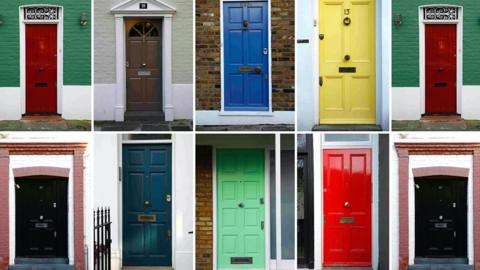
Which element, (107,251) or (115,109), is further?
(115,109)

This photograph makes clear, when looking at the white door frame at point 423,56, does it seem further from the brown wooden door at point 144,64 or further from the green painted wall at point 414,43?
the brown wooden door at point 144,64

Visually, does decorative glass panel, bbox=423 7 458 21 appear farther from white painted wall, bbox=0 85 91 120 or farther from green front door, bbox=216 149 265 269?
white painted wall, bbox=0 85 91 120

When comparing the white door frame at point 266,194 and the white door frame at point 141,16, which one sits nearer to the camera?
the white door frame at point 266,194

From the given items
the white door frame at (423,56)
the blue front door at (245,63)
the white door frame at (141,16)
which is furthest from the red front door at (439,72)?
the white door frame at (141,16)

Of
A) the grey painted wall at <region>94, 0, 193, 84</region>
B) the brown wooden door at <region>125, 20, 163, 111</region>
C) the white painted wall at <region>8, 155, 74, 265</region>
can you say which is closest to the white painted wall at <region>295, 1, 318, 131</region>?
the grey painted wall at <region>94, 0, 193, 84</region>

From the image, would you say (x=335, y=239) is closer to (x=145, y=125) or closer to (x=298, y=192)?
(x=298, y=192)

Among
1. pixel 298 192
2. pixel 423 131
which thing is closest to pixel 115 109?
pixel 298 192

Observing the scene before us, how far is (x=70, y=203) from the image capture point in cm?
639

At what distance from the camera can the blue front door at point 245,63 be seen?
6625mm

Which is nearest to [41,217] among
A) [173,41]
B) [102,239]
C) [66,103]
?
[102,239]

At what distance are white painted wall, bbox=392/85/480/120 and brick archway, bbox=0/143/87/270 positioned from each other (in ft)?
10.9

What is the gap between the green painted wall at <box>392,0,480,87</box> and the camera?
698 centimetres

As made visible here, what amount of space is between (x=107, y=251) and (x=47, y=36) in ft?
9.48

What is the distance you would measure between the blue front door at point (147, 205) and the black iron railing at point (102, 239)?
11.9 inches
